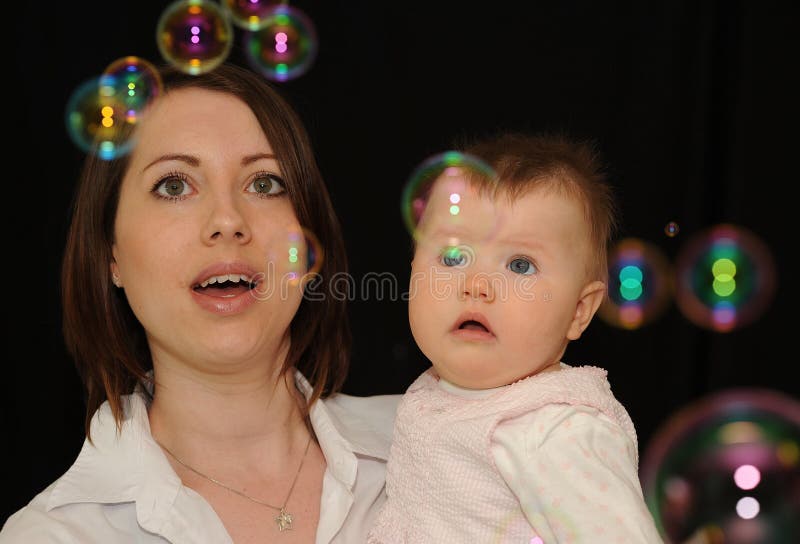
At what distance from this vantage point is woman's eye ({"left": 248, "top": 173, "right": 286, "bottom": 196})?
187 centimetres

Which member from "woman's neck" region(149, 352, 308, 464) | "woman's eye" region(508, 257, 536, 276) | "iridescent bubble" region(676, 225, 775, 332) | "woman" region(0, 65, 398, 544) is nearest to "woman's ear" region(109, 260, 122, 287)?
"woman" region(0, 65, 398, 544)

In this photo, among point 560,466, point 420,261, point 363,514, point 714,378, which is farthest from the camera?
point 714,378

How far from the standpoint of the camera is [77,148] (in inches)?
99.8

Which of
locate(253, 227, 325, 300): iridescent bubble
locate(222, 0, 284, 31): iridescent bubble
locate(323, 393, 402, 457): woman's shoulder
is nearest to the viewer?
locate(253, 227, 325, 300): iridescent bubble

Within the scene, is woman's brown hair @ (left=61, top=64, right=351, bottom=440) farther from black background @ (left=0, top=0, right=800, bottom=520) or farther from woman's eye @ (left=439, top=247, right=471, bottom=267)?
black background @ (left=0, top=0, right=800, bottom=520)

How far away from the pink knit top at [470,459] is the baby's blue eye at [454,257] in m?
0.24

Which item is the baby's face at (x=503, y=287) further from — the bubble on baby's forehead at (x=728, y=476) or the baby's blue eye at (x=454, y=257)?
the bubble on baby's forehead at (x=728, y=476)

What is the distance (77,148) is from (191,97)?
85cm

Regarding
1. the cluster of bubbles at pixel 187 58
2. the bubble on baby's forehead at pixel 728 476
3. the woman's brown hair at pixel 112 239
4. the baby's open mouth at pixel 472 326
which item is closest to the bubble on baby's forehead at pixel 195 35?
the cluster of bubbles at pixel 187 58

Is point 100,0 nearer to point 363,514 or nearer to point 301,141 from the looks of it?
point 301,141

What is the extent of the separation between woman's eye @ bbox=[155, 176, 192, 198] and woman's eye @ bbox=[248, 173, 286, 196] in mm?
144

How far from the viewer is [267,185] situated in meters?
1.89

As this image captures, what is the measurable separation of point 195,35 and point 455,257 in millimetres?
1099

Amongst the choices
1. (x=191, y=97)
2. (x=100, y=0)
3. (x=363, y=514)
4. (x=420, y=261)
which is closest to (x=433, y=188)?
(x=420, y=261)
